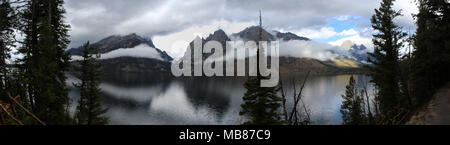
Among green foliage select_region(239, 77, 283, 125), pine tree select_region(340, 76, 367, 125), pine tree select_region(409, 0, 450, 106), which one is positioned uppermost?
pine tree select_region(409, 0, 450, 106)

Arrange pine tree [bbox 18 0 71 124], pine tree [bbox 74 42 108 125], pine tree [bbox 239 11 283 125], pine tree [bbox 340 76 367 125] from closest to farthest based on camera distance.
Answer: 1. pine tree [bbox 239 11 283 125]
2. pine tree [bbox 18 0 71 124]
3. pine tree [bbox 340 76 367 125]
4. pine tree [bbox 74 42 108 125]

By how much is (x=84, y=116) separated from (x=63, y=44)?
11.6 meters

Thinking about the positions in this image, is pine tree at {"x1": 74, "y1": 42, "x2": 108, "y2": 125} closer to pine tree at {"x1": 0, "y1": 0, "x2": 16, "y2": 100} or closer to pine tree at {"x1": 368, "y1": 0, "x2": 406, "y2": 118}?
pine tree at {"x1": 0, "y1": 0, "x2": 16, "y2": 100}

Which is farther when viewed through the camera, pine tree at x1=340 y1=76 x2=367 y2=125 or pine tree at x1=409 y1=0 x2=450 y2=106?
pine tree at x1=340 y1=76 x2=367 y2=125

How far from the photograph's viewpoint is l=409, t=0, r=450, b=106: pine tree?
1584 centimetres

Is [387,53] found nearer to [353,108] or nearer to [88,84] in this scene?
[353,108]

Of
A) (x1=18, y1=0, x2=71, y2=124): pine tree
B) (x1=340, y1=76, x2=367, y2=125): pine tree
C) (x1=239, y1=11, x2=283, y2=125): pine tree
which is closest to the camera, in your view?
(x1=239, y1=11, x2=283, y2=125): pine tree

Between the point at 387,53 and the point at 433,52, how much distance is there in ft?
39.6

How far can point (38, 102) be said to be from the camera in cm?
1836

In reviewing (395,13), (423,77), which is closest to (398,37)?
(395,13)

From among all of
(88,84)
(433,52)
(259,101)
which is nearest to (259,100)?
(259,101)

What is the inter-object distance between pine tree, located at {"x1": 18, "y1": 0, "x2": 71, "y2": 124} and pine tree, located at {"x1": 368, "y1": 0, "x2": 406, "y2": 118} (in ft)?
114

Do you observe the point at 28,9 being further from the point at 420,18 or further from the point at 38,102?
the point at 420,18

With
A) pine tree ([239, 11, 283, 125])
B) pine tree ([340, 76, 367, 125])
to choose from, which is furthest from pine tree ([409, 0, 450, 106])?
pine tree ([239, 11, 283, 125])
